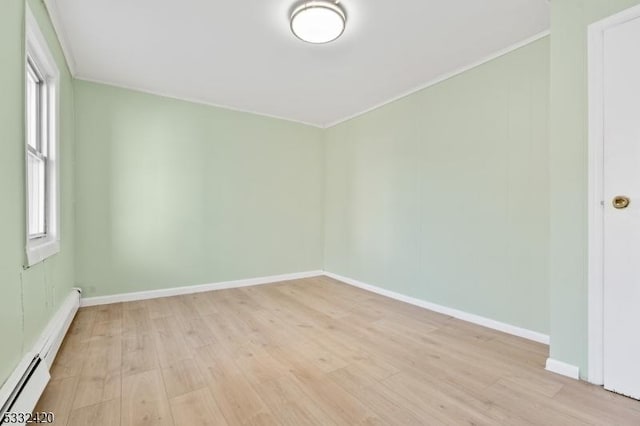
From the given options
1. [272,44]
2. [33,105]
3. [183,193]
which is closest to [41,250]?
[33,105]

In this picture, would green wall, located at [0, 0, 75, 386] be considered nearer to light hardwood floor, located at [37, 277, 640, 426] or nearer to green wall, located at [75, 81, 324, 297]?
light hardwood floor, located at [37, 277, 640, 426]

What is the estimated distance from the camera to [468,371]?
1966mm

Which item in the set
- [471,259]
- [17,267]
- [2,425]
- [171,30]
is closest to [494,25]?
[471,259]

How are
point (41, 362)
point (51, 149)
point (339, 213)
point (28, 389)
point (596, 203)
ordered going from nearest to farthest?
point (28, 389)
point (41, 362)
point (596, 203)
point (51, 149)
point (339, 213)

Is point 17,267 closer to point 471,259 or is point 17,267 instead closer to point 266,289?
point 266,289

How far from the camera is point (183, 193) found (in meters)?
3.76

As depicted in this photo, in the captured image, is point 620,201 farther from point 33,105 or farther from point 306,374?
point 33,105

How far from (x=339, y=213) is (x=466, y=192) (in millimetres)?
2101

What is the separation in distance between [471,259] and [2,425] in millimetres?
3291

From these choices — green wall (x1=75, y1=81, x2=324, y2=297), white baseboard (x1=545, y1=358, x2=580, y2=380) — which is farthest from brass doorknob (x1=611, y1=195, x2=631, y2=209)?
green wall (x1=75, y1=81, x2=324, y2=297)

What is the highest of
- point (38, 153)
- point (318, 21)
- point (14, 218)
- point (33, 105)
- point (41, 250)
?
point (318, 21)

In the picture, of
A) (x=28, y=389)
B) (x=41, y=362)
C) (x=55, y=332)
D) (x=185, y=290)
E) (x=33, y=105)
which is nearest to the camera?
(x=28, y=389)

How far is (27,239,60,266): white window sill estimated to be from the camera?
1.73m

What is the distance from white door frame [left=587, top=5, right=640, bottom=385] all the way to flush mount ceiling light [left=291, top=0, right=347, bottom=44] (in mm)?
1635
